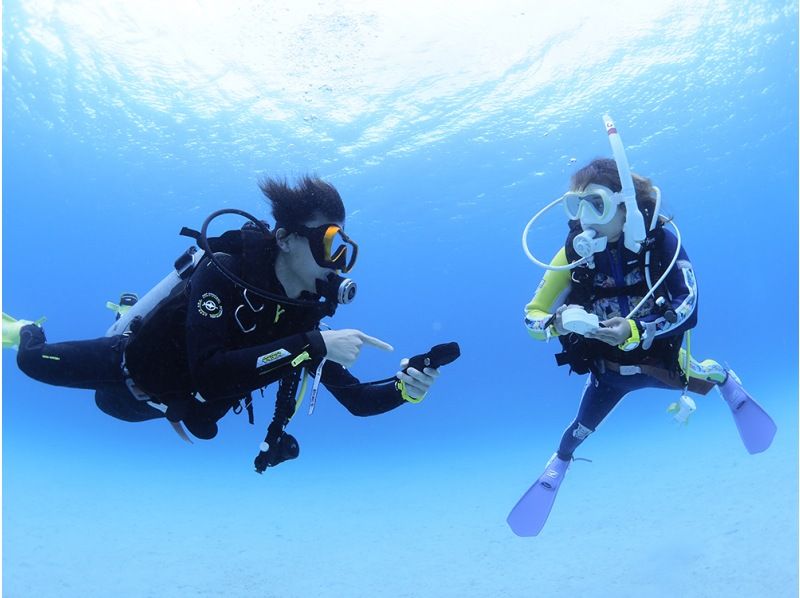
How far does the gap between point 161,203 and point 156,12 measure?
603 inches

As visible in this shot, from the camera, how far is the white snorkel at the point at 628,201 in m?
3.88

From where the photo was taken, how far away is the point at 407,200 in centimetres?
2509

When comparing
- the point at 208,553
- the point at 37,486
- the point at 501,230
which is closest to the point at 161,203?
the point at 37,486

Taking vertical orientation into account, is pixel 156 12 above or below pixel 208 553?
above

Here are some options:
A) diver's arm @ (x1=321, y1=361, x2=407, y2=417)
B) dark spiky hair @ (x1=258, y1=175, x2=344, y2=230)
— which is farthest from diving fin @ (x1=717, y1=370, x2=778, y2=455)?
dark spiky hair @ (x1=258, y1=175, x2=344, y2=230)

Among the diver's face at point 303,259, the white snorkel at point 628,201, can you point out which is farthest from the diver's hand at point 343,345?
the white snorkel at point 628,201

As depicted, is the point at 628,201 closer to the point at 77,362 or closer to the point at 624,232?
the point at 624,232

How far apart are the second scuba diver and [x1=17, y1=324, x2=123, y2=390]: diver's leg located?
3.03 m

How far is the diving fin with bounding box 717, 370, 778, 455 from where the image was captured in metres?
5.20

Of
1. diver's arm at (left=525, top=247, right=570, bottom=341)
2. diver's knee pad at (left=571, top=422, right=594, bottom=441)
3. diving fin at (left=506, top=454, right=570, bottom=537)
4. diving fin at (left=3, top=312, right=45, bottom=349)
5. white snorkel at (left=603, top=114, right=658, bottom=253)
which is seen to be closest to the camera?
white snorkel at (left=603, top=114, right=658, bottom=253)

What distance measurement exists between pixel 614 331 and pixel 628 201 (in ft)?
3.22

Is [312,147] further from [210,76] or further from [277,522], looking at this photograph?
[277,522]

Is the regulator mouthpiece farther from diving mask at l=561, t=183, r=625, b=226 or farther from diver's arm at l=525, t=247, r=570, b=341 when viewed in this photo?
diving mask at l=561, t=183, r=625, b=226

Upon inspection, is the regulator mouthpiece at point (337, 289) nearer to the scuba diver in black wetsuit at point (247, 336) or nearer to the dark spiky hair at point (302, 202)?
the scuba diver in black wetsuit at point (247, 336)
